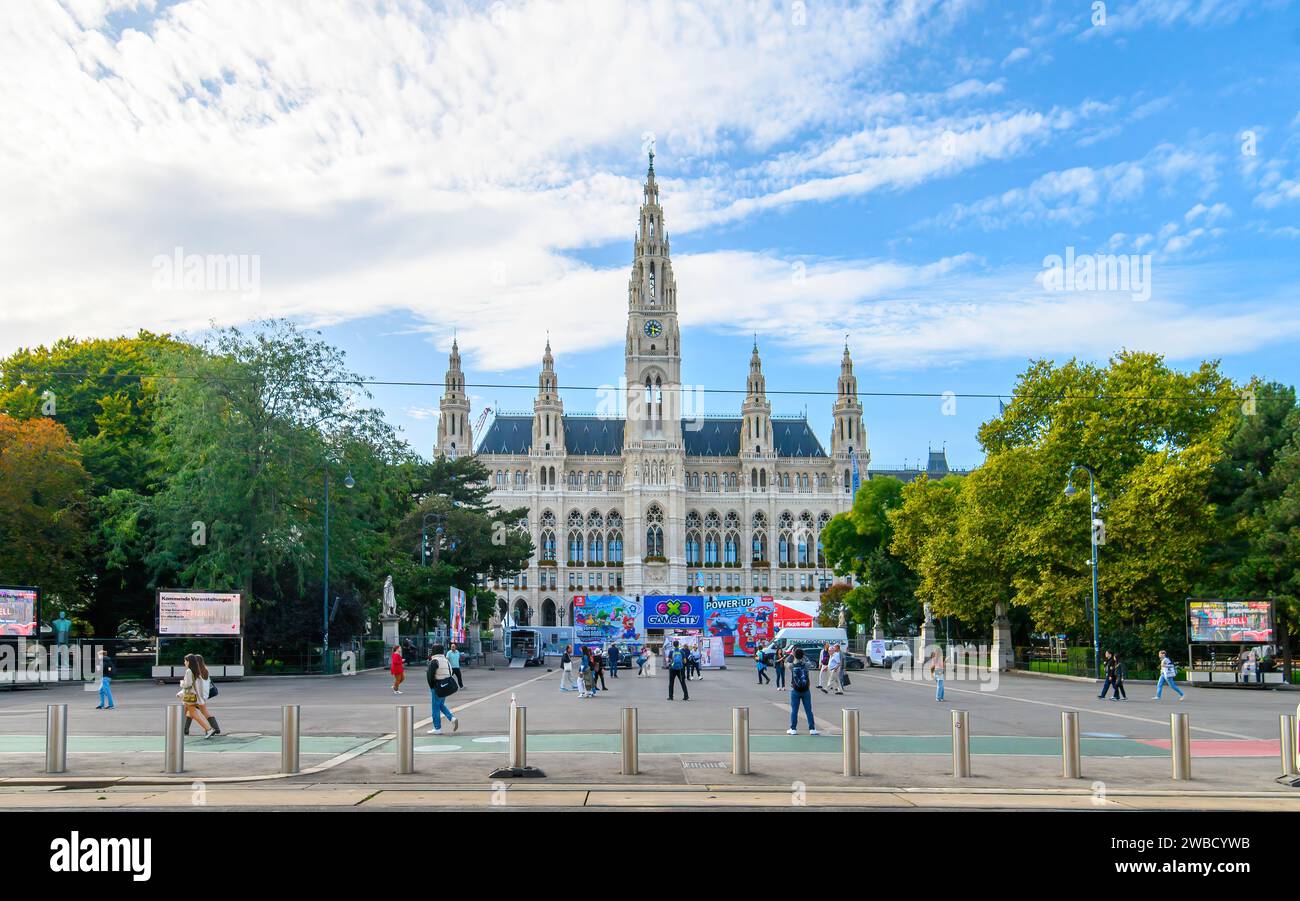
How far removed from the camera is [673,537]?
137375 millimetres

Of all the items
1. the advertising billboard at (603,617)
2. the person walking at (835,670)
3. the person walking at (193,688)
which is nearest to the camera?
the person walking at (193,688)

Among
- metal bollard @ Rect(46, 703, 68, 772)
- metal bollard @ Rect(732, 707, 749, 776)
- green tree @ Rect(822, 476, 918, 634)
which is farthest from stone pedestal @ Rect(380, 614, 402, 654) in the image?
metal bollard @ Rect(732, 707, 749, 776)

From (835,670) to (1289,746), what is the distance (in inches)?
868

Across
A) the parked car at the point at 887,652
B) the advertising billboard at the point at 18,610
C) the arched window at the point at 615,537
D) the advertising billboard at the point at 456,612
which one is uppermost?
the arched window at the point at 615,537

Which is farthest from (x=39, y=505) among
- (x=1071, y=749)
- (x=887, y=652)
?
(x=887, y=652)

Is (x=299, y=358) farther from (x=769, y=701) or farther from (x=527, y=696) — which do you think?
(x=769, y=701)

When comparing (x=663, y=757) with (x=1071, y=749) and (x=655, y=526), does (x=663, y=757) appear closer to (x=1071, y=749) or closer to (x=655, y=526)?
(x=1071, y=749)

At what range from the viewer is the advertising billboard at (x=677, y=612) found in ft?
235

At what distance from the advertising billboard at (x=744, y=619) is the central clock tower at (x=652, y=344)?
52.4 metres

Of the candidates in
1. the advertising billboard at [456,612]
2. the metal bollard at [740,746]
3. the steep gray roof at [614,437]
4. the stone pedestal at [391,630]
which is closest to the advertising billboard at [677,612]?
the advertising billboard at [456,612]

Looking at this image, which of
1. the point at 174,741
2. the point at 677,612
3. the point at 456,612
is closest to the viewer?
the point at 174,741

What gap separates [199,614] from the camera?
4156 cm

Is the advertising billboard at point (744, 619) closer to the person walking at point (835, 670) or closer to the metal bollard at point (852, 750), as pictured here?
the person walking at point (835, 670)
